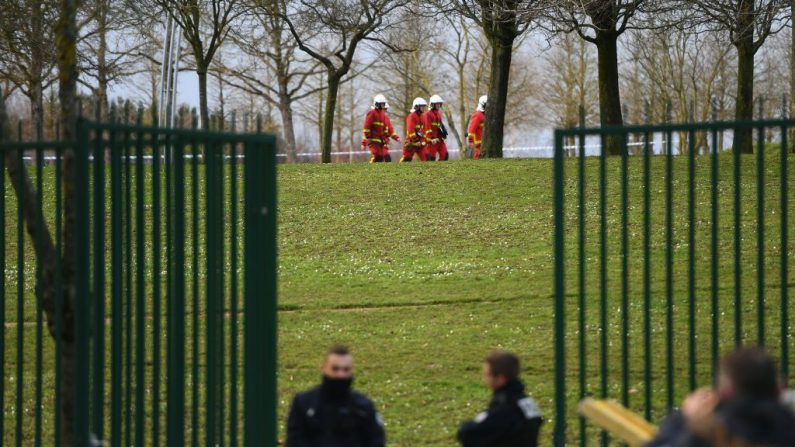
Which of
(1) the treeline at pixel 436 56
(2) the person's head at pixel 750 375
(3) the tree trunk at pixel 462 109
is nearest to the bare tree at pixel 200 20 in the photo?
(1) the treeline at pixel 436 56

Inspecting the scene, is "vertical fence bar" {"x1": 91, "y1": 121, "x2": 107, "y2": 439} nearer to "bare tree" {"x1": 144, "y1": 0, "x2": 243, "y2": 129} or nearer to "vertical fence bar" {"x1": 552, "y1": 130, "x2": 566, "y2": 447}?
"vertical fence bar" {"x1": 552, "y1": 130, "x2": 566, "y2": 447}

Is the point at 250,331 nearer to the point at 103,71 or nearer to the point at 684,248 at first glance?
the point at 684,248

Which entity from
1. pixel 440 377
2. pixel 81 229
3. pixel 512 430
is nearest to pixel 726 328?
pixel 440 377

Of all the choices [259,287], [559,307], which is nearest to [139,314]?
[259,287]

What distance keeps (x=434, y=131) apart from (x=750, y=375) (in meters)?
23.8

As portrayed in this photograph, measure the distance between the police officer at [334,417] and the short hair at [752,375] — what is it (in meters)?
2.25

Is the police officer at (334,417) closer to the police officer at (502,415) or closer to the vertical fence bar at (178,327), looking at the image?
the police officer at (502,415)

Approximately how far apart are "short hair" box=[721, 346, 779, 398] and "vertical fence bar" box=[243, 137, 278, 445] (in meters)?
2.86

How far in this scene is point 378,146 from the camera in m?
27.0

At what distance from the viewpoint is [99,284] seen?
548cm

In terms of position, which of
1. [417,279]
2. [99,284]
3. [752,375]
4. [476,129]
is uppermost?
[476,129]

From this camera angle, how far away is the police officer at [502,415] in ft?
18.7

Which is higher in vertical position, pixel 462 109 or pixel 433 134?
pixel 462 109

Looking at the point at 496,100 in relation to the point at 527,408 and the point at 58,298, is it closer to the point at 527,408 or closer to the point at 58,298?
the point at 527,408
